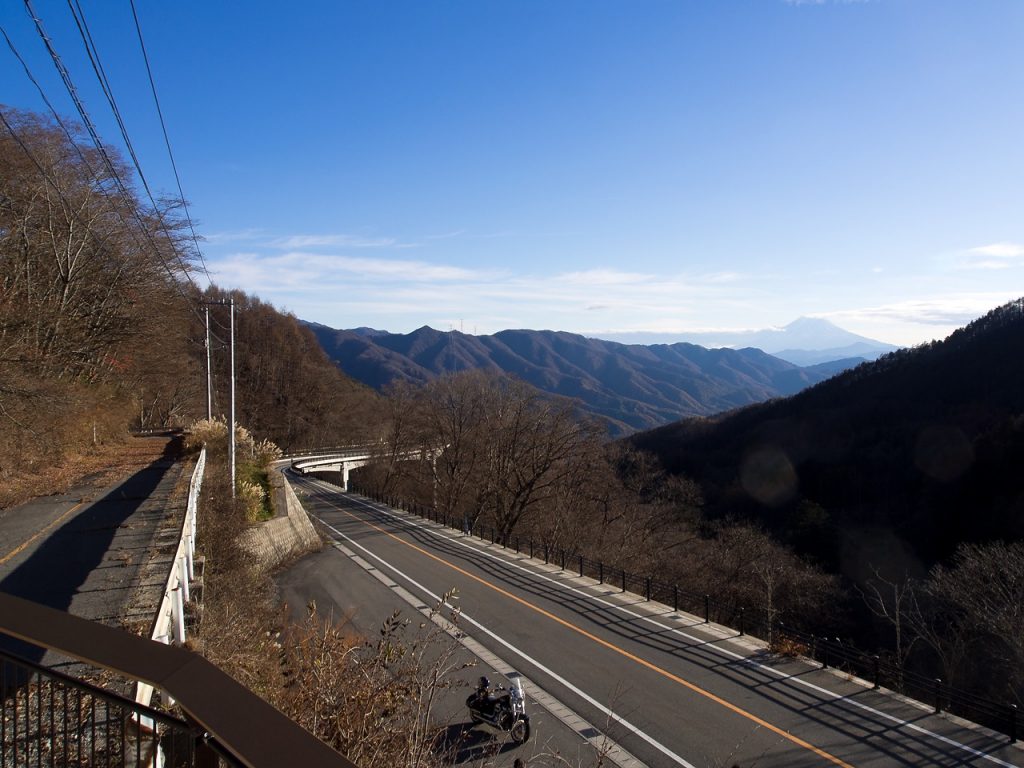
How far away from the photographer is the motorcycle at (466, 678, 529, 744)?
385 inches

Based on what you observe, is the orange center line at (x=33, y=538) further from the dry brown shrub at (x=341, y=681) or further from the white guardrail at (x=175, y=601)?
the dry brown shrub at (x=341, y=681)

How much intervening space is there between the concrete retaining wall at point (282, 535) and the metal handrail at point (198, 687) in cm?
1739

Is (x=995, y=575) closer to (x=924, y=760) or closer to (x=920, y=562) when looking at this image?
(x=924, y=760)

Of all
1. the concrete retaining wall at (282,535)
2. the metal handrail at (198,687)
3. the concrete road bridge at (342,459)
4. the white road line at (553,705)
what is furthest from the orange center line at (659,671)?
the concrete road bridge at (342,459)

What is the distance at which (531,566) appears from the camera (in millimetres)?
23734

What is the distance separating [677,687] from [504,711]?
431 cm

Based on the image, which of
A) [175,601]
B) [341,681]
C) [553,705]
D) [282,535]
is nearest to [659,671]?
[553,705]

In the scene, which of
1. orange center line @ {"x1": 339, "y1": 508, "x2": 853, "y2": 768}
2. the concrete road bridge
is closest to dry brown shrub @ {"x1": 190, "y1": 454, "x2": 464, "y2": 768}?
orange center line @ {"x1": 339, "y1": 508, "x2": 853, "y2": 768}

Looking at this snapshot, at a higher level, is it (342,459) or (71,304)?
(71,304)

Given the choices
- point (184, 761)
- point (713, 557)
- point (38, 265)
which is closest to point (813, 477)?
point (713, 557)

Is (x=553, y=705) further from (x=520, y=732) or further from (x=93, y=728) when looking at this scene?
(x=93, y=728)

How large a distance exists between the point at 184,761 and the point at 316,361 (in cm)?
8062

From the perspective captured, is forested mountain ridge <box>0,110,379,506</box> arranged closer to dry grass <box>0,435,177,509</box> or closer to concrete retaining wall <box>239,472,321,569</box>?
dry grass <box>0,435,177,509</box>

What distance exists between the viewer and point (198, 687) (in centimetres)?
190
